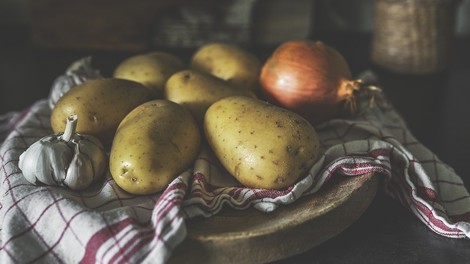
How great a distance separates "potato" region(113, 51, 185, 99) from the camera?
969 millimetres

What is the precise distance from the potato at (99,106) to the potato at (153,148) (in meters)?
0.05

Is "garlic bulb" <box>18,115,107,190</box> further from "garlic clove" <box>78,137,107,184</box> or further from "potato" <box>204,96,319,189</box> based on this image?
"potato" <box>204,96,319,189</box>

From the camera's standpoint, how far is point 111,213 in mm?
708

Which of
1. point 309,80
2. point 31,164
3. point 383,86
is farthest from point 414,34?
point 31,164

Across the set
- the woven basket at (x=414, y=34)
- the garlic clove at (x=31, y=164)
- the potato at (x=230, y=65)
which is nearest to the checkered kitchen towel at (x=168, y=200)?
the garlic clove at (x=31, y=164)

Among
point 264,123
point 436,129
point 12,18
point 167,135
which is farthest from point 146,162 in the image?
point 12,18

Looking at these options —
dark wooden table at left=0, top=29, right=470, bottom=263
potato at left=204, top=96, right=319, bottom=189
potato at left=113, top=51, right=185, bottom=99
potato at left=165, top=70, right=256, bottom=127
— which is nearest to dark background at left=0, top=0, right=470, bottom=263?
dark wooden table at left=0, top=29, right=470, bottom=263

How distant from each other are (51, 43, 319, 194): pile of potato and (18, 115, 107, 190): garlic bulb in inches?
1.2

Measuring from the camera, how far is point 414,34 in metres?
1.39

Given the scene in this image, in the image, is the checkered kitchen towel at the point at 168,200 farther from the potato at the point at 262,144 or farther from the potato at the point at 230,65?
the potato at the point at 230,65

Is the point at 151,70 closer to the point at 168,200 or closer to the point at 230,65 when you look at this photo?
the point at 230,65

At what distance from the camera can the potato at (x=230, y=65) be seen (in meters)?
1.00

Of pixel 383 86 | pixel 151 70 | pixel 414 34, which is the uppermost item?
pixel 151 70

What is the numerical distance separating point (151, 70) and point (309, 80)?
24cm
